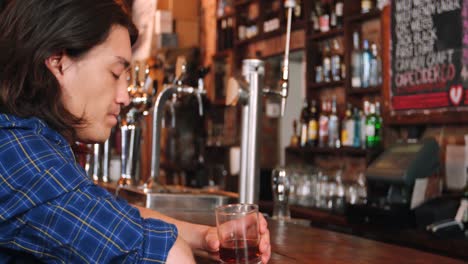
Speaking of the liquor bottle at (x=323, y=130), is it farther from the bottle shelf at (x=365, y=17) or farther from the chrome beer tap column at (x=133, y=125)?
the chrome beer tap column at (x=133, y=125)

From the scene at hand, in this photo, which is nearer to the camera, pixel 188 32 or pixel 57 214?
pixel 57 214

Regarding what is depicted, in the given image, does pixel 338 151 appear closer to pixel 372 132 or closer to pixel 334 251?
pixel 372 132

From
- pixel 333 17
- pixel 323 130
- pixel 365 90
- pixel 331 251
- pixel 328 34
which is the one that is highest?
pixel 333 17

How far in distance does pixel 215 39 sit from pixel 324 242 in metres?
5.17

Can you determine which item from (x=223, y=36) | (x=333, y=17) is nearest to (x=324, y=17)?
(x=333, y=17)

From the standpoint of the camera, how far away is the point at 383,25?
402 centimetres

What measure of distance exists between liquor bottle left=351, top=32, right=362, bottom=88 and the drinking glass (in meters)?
3.17

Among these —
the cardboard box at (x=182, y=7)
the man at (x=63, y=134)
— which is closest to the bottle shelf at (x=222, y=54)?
the cardboard box at (x=182, y=7)

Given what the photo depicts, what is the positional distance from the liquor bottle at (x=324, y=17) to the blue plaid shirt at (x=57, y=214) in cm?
382

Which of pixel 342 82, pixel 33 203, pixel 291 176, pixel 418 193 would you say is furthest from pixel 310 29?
pixel 33 203

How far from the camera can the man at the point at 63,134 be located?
2.97 feet

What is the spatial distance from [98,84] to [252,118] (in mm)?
958

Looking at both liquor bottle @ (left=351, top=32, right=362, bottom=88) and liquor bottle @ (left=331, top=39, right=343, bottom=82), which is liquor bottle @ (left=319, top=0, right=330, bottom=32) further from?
liquor bottle @ (left=351, top=32, right=362, bottom=88)

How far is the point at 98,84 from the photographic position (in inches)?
44.6
